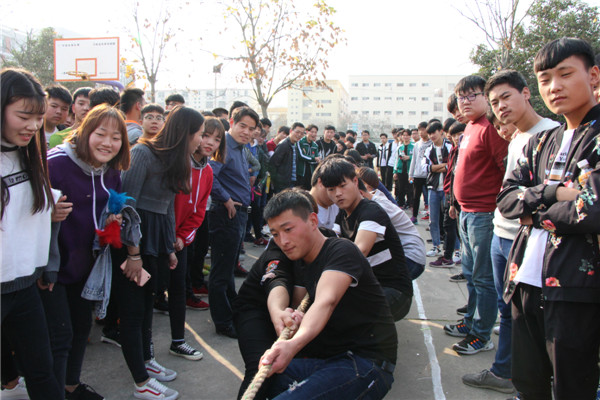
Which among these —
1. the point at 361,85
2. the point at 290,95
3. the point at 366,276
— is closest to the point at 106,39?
the point at 366,276

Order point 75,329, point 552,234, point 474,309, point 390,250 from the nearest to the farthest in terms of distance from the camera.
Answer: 1. point 552,234
2. point 75,329
3. point 390,250
4. point 474,309

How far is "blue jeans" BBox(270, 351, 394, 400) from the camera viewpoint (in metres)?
1.75

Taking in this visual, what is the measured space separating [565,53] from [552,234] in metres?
0.81

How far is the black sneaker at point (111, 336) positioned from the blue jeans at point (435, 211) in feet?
15.4

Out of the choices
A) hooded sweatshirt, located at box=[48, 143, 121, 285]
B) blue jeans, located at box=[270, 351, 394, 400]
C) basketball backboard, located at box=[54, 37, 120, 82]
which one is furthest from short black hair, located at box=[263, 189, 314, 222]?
basketball backboard, located at box=[54, 37, 120, 82]

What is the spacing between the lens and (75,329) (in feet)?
8.03

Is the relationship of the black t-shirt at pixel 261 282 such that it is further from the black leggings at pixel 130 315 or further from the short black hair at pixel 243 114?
the short black hair at pixel 243 114

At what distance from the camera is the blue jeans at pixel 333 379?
5.73 feet

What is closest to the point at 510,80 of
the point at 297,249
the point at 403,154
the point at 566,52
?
the point at 566,52

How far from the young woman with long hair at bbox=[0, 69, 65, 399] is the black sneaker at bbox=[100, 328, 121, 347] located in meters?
1.37

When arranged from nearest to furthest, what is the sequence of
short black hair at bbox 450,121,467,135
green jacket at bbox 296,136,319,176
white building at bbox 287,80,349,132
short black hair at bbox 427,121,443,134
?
short black hair at bbox 450,121,467,135, short black hair at bbox 427,121,443,134, green jacket at bbox 296,136,319,176, white building at bbox 287,80,349,132

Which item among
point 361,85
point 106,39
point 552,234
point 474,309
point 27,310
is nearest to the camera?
point 552,234

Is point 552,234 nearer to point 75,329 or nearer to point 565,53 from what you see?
point 565,53

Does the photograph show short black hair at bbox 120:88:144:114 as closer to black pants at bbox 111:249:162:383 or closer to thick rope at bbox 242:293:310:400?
black pants at bbox 111:249:162:383
